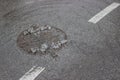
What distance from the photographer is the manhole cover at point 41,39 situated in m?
3.48

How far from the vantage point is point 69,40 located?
3.68 m

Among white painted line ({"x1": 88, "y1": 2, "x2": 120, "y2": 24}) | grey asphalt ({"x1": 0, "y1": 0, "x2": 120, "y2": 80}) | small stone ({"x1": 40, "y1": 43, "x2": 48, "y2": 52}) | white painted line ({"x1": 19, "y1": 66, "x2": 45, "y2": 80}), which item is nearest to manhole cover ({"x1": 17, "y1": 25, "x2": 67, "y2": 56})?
small stone ({"x1": 40, "y1": 43, "x2": 48, "y2": 52})

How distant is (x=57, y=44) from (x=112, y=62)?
1044 mm

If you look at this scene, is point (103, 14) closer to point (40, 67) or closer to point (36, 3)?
point (36, 3)

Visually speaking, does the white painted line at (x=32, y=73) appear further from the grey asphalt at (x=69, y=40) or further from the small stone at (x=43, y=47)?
the small stone at (x=43, y=47)

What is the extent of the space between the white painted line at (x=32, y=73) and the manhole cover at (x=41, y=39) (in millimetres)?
374

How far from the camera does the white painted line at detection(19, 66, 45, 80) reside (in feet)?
9.78

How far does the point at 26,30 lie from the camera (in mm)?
3908

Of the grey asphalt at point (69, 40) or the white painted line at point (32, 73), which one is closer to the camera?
the white painted line at point (32, 73)

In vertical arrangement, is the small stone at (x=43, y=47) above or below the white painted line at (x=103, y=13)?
above

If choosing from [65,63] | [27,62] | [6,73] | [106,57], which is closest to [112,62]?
[106,57]

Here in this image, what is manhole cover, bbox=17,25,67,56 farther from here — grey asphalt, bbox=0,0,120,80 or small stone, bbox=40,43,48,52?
grey asphalt, bbox=0,0,120,80

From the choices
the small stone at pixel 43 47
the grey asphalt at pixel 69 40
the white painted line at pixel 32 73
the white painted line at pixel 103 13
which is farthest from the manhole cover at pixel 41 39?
the white painted line at pixel 103 13

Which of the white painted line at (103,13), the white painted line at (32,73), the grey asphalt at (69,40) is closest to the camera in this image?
the white painted line at (32,73)
